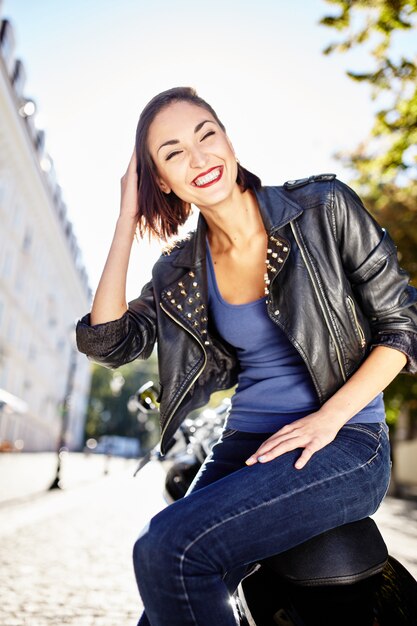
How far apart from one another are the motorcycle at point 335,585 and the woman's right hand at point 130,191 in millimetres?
1414

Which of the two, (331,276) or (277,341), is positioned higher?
(331,276)

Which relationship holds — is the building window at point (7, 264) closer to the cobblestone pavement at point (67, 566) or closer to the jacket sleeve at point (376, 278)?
the cobblestone pavement at point (67, 566)

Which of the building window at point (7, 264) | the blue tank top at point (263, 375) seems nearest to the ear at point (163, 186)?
the blue tank top at point (263, 375)

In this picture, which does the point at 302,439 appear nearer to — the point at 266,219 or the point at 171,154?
the point at 266,219

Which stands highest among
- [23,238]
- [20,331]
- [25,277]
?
[23,238]

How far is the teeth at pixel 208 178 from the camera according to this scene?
2.37 m

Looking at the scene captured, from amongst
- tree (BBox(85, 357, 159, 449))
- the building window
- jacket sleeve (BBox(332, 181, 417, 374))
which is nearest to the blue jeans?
jacket sleeve (BBox(332, 181, 417, 374))

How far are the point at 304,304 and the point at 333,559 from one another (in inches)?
29.9

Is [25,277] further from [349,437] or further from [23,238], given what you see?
[349,437]

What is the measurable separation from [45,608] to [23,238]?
39.2m

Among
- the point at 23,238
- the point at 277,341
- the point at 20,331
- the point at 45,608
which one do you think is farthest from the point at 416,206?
the point at 20,331

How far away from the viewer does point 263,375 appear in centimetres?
214

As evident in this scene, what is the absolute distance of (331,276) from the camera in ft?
6.52

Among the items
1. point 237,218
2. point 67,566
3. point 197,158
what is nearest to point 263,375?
point 237,218
